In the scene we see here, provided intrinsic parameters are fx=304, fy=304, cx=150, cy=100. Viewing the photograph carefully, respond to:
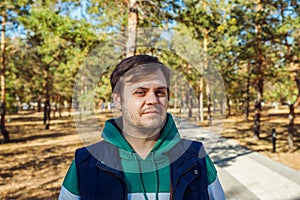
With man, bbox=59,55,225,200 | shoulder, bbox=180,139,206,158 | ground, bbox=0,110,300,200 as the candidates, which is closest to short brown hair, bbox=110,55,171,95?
man, bbox=59,55,225,200

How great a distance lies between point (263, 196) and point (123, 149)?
20.7ft

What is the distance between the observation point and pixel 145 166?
147 cm

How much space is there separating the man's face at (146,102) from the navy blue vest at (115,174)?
0.67ft

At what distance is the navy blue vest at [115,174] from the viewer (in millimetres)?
1427

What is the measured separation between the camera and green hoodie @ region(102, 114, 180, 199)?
4.80 ft

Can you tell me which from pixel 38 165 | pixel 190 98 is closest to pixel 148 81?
pixel 190 98

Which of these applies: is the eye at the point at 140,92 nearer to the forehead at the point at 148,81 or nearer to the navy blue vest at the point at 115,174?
the forehead at the point at 148,81

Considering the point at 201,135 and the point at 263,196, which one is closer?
the point at 201,135

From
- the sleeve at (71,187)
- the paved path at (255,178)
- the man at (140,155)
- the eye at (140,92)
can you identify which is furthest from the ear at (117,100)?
the paved path at (255,178)

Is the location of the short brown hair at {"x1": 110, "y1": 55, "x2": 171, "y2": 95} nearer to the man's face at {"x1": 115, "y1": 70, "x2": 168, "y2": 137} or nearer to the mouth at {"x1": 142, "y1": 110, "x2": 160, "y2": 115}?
the man's face at {"x1": 115, "y1": 70, "x2": 168, "y2": 137}

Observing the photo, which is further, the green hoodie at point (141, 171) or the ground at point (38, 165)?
the ground at point (38, 165)

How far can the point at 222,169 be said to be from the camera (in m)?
9.48

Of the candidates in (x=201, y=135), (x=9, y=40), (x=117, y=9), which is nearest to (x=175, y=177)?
(x=201, y=135)

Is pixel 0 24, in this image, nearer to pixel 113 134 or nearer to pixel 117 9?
pixel 117 9
